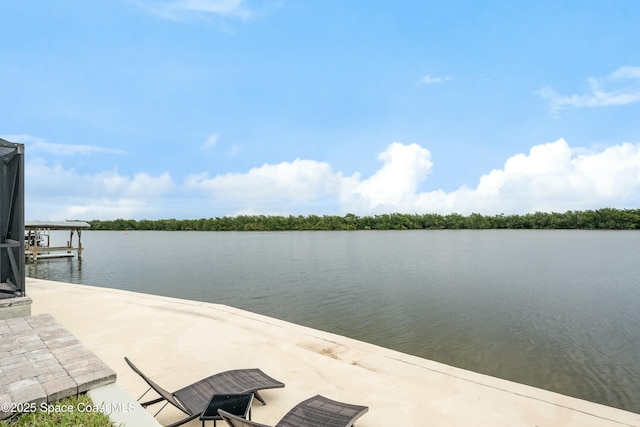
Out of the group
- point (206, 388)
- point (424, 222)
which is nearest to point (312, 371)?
point (206, 388)

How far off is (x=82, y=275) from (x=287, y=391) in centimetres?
2044

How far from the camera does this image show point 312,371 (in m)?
4.78

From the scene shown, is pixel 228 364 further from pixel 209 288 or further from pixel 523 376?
pixel 209 288

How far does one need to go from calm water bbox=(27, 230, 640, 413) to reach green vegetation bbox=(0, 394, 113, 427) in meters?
5.93

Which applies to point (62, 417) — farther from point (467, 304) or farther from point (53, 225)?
point (53, 225)

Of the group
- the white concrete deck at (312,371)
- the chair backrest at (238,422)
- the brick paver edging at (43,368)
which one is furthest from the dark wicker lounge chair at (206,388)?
the chair backrest at (238,422)

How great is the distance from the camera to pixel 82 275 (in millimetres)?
20312

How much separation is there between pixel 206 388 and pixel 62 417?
1.16 metres

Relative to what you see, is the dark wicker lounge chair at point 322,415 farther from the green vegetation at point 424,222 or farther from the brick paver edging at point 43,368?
the green vegetation at point 424,222

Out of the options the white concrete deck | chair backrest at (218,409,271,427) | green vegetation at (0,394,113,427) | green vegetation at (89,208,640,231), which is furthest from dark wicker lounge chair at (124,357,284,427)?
green vegetation at (89,208,640,231)

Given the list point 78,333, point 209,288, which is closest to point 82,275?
point 209,288

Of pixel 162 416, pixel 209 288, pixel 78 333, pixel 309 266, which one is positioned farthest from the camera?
pixel 309 266

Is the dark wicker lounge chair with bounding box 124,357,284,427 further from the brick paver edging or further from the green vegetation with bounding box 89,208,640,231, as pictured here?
the green vegetation with bounding box 89,208,640,231

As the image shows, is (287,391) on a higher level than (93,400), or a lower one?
lower
